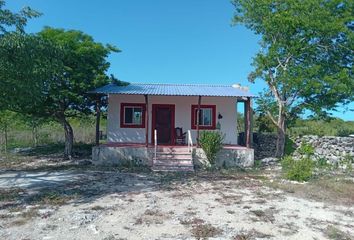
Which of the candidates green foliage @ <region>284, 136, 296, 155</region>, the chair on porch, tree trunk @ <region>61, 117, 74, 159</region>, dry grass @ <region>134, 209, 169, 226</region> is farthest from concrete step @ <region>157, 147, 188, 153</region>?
dry grass @ <region>134, 209, 169, 226</region>

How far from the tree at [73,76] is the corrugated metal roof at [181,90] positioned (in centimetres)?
71

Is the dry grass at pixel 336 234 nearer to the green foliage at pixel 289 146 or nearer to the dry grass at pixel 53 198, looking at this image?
the dry grass at pixel 53 198

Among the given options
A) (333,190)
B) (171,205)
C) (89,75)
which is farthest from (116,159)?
(333,190)

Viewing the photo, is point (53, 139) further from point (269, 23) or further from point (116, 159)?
point (269, 23)

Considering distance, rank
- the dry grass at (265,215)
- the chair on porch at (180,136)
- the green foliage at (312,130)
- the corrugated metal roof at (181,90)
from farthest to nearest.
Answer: the green foliage at (312,130), the chair on porch at (180,136), the corrugated metal roof at (181,90), the dry grass at (265,215)

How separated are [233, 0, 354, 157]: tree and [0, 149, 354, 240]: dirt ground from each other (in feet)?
20.4

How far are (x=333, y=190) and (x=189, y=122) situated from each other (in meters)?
8.39

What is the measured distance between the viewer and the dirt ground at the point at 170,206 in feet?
21.8

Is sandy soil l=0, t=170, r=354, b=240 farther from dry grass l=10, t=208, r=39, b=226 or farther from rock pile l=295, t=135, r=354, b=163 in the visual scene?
rock pile l=295, t=135, r=354, b=163

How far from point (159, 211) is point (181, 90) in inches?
383

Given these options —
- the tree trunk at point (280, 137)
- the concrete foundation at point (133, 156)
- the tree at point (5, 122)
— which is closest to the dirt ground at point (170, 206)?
the concrete foundation at point (133, 156)

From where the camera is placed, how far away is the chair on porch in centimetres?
1738

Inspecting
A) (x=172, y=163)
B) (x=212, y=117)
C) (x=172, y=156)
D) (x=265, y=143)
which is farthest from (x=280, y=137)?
(x=172, y=163)

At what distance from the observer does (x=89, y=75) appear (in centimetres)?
1587
